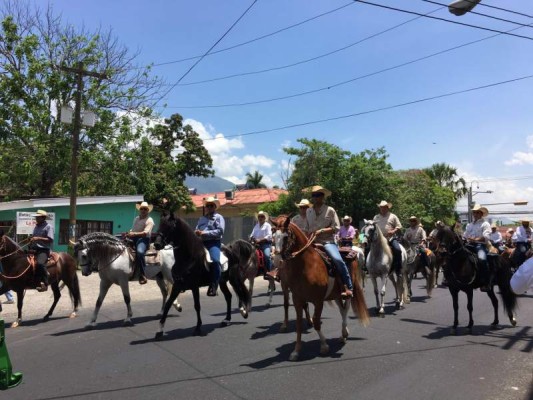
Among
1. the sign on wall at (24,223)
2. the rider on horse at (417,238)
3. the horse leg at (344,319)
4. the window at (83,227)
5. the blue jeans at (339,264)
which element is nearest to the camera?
the blue jeans at (339,264)

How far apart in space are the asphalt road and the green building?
12792mm

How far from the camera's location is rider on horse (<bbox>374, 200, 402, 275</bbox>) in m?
10.9

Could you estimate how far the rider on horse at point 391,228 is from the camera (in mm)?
10859

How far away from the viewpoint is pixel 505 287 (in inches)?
356

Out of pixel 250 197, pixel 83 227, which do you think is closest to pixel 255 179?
pixel 250 197

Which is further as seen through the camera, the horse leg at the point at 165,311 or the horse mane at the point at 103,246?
the horse mane at the point at 103,246

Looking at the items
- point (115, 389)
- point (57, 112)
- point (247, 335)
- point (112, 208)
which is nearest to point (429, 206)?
point (112, 208)

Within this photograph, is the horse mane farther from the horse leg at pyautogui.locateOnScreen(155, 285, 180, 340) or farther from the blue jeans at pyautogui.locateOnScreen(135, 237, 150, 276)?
the horse leg at pyautogui.locateOnScreen(155, 285, 180, 340)

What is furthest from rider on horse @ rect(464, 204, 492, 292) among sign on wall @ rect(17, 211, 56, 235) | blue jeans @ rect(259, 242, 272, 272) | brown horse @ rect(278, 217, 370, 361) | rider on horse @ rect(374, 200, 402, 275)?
sign on wall @ rect(17, 211, 56, 235)

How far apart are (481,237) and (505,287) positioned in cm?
114

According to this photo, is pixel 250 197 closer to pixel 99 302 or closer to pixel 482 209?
pixel 99 302

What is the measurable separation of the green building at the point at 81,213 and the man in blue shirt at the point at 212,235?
575 inches

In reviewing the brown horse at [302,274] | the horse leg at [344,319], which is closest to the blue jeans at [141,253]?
the brown horse at [302,274]

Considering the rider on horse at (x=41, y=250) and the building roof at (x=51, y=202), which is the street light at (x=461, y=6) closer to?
the rider on horse at (x=41, y=250)
